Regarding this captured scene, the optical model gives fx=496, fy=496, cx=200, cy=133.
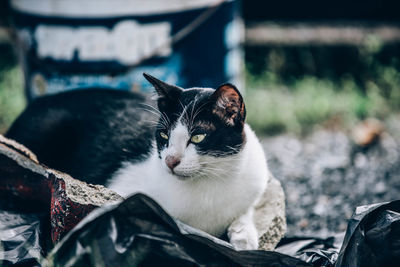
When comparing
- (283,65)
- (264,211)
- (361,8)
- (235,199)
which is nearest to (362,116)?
(283,65)

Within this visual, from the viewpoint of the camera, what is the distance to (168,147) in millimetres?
1670

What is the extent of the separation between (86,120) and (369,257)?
1222 millimetres

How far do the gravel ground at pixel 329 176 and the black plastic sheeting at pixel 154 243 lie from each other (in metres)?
0.77

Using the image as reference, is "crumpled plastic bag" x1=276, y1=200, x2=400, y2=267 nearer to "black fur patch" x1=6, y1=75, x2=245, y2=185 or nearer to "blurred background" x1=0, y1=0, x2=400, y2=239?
"black fur patch" x1=6, y1=75, x2=245, y2=185

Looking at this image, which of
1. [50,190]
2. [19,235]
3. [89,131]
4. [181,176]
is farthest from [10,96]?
[181,176]

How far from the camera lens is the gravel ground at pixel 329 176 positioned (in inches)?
99.6

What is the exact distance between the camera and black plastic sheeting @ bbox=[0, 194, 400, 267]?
4.35ft

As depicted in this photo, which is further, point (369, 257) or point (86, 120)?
point (86, 120)

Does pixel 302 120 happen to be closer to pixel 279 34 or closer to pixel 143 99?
pixel 279 34

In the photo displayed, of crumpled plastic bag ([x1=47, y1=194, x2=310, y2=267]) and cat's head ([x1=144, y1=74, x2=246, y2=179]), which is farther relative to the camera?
cat's head ([x1=144, y1=74, x2=246, y2=179])

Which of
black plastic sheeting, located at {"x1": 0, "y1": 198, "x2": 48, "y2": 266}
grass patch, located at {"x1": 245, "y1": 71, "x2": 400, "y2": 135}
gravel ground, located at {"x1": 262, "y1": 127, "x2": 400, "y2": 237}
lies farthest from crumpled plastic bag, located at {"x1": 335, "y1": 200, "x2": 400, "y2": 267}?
grass patch, located at {"x1": 245, "y1": 71, "x2": 400, "y2": 135}

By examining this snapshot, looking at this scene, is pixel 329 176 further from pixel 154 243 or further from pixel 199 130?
pixel 154 243

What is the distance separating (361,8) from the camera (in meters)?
4.46

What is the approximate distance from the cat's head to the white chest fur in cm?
4
